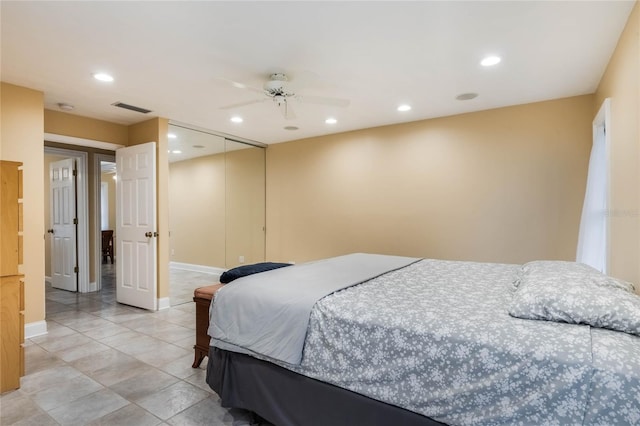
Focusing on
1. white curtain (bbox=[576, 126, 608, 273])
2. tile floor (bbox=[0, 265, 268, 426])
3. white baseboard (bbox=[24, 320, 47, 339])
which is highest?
white curtain (bbox=[576, 126, 608, 273])

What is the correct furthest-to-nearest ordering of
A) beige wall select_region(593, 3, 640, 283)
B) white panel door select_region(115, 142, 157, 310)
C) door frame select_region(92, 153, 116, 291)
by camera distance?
door frame select_region(92, 153, 116, 291), white panel door select_region(115, 142, 157, 310), beige wall select_region(593, 3, 640, 283)

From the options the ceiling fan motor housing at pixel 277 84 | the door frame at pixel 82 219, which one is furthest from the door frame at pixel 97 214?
the ceiling fan motor housing at pixel 277 84

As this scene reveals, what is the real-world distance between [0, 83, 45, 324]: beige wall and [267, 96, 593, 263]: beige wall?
A: 3.35 meters

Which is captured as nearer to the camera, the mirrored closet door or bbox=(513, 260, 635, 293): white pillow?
bbox=(513, 260, 635, 293): white pillow

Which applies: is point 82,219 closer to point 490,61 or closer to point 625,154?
point 490,61

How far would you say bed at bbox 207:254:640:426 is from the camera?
1.17 metres

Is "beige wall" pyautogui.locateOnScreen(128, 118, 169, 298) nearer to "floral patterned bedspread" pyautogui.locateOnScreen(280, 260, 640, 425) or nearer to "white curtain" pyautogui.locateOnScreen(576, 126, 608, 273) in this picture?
"floral patterned bedspread" pyautogui.locateOnScreen(280, 260, 640, 425)

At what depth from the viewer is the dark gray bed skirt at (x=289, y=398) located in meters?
1.50

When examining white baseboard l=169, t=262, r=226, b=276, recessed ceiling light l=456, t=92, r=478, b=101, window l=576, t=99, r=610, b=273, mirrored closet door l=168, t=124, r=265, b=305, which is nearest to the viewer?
window l=576, t=99, r=610, b=273

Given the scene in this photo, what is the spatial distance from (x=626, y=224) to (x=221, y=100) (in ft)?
12.3

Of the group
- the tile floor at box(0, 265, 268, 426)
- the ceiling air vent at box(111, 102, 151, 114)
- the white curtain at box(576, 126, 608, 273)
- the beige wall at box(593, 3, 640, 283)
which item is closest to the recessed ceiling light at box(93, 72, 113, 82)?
the ceiling air vent at box(111, 102, 151, 114)

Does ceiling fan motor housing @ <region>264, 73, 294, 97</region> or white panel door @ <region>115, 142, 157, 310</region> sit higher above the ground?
ceiling fan motor housing @ <region>264, 73, 294, 97</region>

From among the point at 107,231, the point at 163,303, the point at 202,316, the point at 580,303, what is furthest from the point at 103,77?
the point at 107,231

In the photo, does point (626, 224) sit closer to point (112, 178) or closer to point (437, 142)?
point (437, 142)
